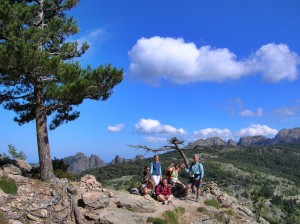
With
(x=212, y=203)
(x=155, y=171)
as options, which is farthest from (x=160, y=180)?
(x=212, y=203)

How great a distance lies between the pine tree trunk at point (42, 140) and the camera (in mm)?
18953

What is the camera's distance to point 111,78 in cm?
1964

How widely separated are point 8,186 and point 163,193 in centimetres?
804

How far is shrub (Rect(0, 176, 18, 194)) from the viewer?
16.6 m

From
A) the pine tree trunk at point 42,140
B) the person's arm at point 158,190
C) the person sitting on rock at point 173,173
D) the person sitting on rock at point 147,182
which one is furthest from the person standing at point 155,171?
the pine tree trunk at point 42,140

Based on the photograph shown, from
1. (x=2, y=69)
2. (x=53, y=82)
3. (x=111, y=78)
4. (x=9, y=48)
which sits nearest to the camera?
(x=9, y=48)

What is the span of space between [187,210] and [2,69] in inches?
476

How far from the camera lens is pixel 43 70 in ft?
56.0

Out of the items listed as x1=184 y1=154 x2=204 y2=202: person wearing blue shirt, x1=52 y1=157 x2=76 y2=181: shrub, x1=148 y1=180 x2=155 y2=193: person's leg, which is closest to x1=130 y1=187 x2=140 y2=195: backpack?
x1=148 y1=180 x2=155 y2=193: person's leg

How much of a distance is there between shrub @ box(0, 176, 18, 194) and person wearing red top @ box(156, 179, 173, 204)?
741 cm

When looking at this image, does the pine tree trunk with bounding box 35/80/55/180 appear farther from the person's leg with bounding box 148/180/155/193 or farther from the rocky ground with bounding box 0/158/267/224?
the person's leg with bounding box 148/180/155/193

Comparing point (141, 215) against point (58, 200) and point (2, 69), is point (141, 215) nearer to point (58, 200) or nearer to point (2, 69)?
point (58, 200)

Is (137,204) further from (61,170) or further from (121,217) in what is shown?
(61,170)

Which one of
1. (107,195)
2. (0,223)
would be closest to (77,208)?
(107,195)
